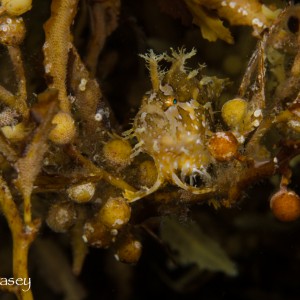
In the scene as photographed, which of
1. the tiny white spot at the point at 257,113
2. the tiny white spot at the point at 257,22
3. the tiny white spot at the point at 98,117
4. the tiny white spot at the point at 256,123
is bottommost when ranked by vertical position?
the tiny white spot at the point at 98,117

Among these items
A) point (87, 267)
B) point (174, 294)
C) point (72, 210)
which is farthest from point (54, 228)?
point (174, 294)

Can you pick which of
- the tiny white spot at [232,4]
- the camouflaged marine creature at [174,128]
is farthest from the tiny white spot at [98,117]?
the tiny white spot at [232,4]

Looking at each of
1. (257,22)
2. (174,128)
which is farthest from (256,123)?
(257,22)

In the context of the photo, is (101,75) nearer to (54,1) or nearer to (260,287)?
(54,1)

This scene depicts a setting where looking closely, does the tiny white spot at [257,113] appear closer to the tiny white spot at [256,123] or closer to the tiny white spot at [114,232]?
the tiny white spot at [256,123]

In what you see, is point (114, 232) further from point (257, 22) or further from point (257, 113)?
point (257, 22)

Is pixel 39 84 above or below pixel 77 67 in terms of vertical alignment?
below

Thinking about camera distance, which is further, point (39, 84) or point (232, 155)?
point (39, 84)

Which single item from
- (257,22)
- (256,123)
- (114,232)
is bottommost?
(114,232)
